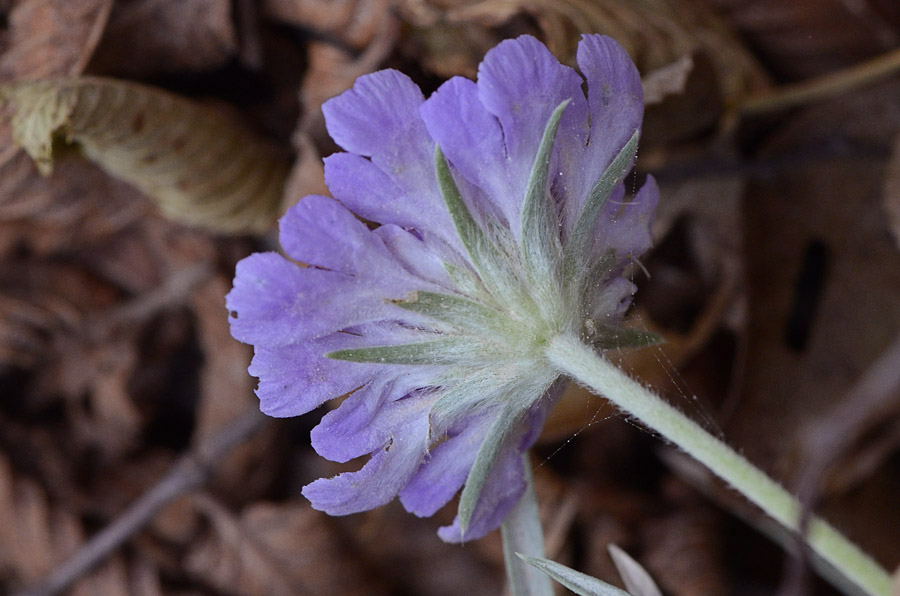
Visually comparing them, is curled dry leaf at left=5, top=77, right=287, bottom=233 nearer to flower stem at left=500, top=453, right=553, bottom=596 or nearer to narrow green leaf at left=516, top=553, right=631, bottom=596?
flower stem at left=500, top=453, right=553, bottom=596

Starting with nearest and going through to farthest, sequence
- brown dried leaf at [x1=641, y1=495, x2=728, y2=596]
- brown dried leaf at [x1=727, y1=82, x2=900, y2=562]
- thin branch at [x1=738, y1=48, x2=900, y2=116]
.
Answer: thin branch at [x1=738, y1=48, x2=900, y2=116]
brown dried leaf at [x1=727, y1=82, x2=900, y2=562]
brown dried leaf at [x1=641, y1=495, x2=728, y2=596]

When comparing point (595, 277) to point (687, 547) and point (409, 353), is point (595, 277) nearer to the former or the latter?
point (409, 353)

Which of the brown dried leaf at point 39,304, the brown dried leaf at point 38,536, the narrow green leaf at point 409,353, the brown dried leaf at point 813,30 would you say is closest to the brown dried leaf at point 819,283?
the brown dried leaf at point 813,30

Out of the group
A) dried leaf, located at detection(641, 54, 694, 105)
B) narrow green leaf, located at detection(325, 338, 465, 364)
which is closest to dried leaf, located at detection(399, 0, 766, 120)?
dried leaf, located at detection(641, 54, 694, 105)

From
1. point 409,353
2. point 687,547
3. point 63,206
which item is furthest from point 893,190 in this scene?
point 63,206

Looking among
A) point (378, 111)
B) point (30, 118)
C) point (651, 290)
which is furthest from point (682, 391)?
point (30, 118)
